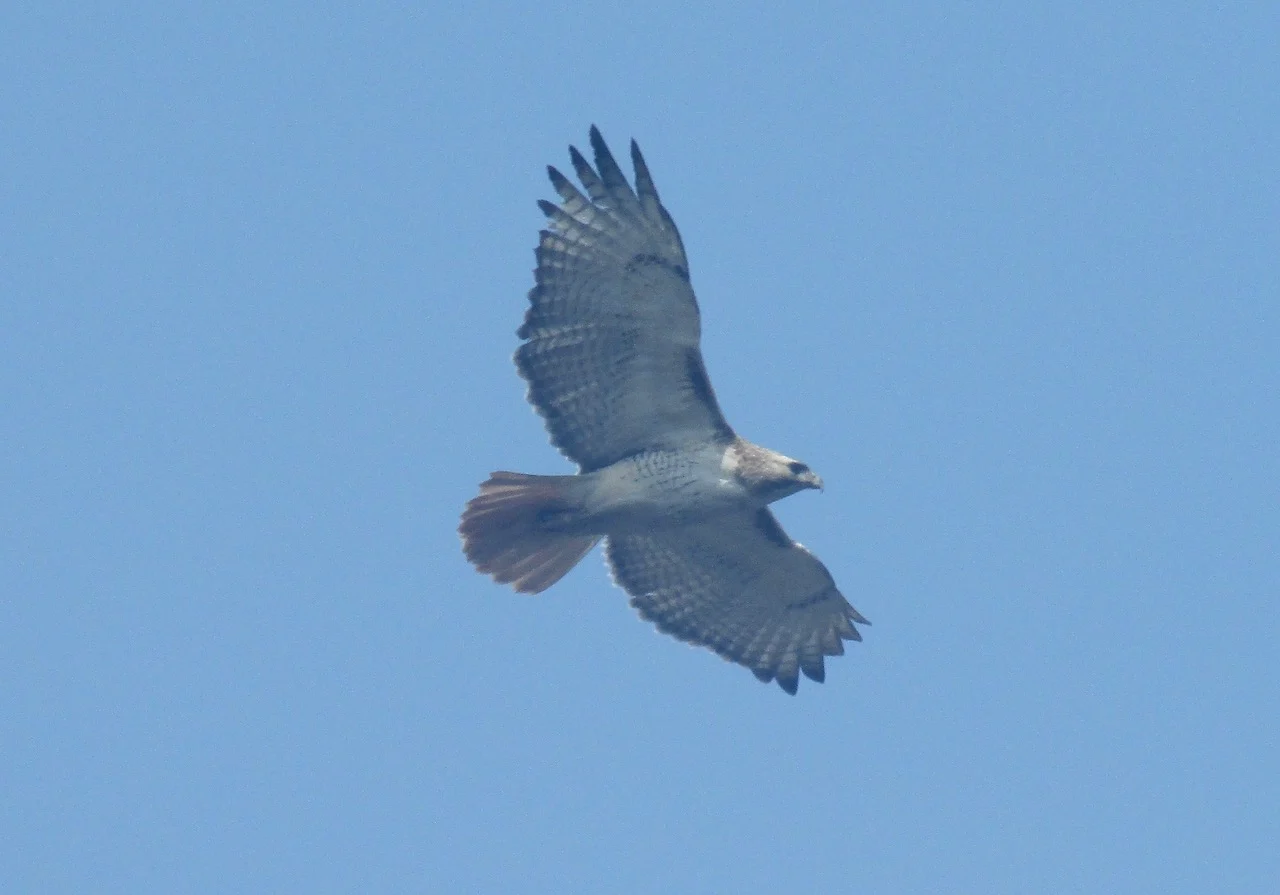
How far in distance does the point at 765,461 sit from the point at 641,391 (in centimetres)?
97

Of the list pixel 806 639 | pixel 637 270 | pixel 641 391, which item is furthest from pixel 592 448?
pixel 806 639

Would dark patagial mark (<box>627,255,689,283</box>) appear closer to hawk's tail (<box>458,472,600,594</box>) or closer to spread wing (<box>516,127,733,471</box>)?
spread wing (<box>516,127,733,471</box>)

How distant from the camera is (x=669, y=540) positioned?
14789mm

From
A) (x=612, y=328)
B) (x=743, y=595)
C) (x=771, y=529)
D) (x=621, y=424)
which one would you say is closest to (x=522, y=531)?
(x=621, y=424)

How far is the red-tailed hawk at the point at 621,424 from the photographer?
13.1 meters

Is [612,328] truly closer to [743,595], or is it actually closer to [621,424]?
[621,424]

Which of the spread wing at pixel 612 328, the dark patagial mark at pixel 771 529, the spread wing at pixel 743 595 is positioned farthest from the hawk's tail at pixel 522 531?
the dark patagial mark at pixel 771 529

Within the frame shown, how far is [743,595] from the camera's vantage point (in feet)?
49.6

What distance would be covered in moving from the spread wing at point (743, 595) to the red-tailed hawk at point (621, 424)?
0.9 inches

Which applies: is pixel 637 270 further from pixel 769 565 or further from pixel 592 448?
pixel 769 565

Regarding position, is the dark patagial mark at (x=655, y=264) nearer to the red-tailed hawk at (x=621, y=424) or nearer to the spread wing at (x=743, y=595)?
the red-tailed hawk at (x=621, y=424)

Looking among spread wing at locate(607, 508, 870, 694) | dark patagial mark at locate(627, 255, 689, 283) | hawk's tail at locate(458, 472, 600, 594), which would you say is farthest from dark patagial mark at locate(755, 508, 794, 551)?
dark patagial mark at locate(627, 255, 689, 283)

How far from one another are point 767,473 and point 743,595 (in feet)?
6.44

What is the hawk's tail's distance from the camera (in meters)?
13.7
